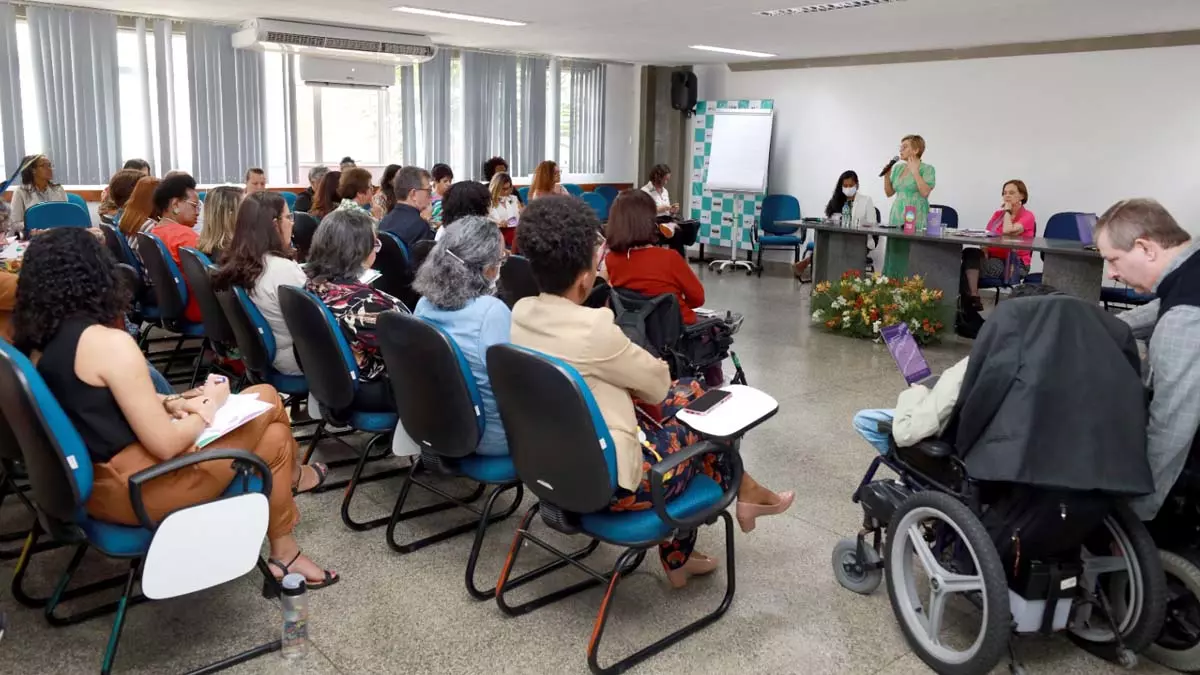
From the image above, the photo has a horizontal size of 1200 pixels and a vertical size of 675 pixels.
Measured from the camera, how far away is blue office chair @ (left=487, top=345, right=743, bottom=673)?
210 centimetres

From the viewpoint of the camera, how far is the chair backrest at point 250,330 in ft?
10.8

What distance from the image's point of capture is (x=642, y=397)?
7.65 feet

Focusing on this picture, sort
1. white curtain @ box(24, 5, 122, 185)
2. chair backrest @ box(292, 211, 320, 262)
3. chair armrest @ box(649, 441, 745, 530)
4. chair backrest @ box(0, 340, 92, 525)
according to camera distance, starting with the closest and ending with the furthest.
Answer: chair backrest @ box(0, 340, 92, 525), chair armrest @ box(649, 441, 745, 530), chair backrest @ box(292, 211, 320, 262), white curtain @ box(24, 5, 122, 185)

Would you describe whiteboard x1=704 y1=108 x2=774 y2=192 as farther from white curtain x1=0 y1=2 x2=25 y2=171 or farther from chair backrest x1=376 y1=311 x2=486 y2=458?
chair backrest x1=376 y1=311 x2=486 y2=458

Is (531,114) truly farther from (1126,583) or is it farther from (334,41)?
(1126,583)

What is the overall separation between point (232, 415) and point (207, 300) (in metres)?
1.64

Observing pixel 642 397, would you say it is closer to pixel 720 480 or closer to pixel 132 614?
pixel 720 480

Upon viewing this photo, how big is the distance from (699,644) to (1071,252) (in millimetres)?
4971

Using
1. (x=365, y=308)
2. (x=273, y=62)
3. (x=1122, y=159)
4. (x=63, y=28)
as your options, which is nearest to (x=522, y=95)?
(x=273, y=62)

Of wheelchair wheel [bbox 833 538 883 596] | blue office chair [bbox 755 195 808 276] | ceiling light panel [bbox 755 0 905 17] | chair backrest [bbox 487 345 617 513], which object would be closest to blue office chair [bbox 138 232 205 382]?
chair backrest [bbox 487 345 617 513]

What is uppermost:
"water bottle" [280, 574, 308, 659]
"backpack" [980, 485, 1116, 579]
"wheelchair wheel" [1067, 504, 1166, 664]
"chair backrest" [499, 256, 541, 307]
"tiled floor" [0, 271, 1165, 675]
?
"chair backrest" [499, 256, 541, 307]

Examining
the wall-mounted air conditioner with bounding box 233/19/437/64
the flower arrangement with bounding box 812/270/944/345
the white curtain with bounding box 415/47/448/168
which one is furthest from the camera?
the white curtain with bounding box 415/47/448/168

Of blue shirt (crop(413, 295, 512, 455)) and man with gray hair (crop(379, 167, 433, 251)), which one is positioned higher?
man with gray hair (crop(379, 167, 433, 251))

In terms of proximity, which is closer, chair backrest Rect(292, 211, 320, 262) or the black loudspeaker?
chair backrest Rect(292, 211, 320, 262)
